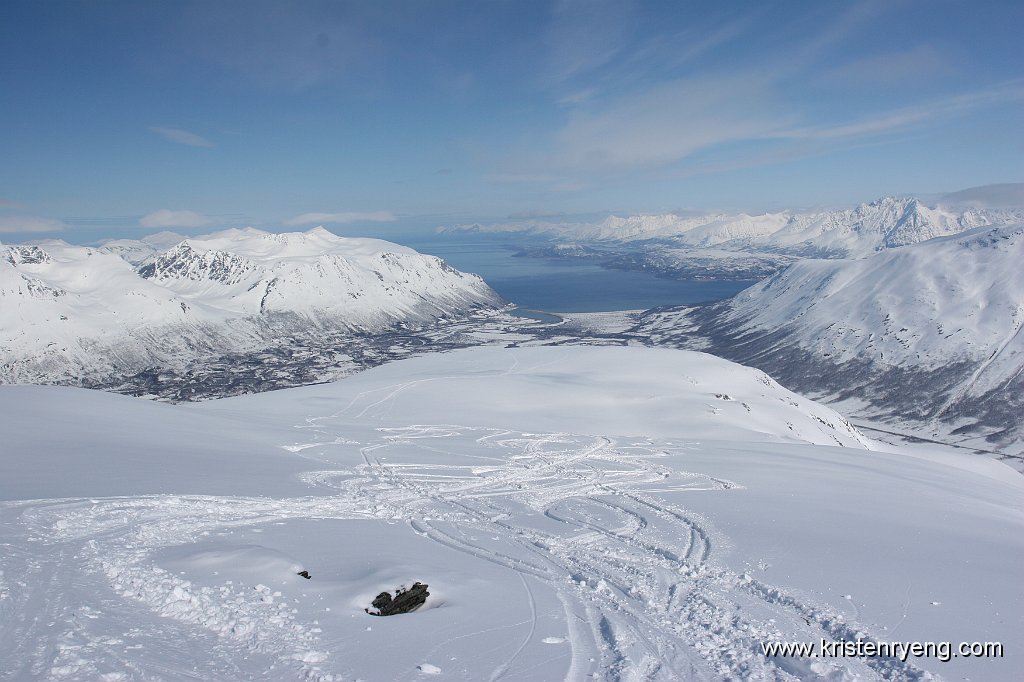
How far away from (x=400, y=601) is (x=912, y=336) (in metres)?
150

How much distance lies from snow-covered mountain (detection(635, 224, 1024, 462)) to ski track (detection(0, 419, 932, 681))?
103 metres

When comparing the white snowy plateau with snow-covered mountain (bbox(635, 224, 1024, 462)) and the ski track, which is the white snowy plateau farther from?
snow-covered mountain (bbox(635, 224, 1024, 462))

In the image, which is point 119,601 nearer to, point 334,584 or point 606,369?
point 334,584

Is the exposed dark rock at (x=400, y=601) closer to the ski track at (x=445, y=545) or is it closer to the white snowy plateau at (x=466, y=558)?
the white snowy plateau at (x=466, y=558)

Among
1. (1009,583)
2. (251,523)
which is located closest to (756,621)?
(1009,583)

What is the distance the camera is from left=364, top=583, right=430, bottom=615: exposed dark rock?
8.47 meters

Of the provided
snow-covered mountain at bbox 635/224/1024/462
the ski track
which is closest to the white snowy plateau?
the ski track

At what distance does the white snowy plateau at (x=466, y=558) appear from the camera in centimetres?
719

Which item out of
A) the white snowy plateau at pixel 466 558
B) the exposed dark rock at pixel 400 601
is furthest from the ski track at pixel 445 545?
the exposed dark rock at pixel 400 601

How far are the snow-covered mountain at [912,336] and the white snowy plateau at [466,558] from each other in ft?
304

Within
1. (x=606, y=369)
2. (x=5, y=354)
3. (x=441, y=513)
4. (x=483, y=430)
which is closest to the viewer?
(x=441, y=513)

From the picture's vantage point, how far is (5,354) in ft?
450

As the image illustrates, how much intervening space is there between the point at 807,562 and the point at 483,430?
77.1ft

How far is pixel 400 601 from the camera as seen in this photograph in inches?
340
